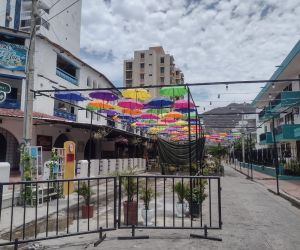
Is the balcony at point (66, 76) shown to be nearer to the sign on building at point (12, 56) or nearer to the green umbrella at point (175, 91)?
the sign on building at point (12, 56)

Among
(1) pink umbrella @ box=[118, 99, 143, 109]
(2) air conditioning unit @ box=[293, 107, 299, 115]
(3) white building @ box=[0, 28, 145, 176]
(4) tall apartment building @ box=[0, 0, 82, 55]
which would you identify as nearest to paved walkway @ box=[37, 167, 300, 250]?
(1) pink umbrella @ box=[118, 99, 143, 109]

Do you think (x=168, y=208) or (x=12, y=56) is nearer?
(x=168, y=208)

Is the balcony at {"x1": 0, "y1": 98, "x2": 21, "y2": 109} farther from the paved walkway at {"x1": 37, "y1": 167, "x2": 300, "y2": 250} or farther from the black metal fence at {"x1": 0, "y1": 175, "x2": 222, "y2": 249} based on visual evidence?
the paved walkway at {"x1": 37, "y1": 167, "x2": 300, "y2": 250}

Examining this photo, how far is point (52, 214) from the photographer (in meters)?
9.05

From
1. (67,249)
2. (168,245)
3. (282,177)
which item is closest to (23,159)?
(67,249)

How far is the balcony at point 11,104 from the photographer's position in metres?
18.9

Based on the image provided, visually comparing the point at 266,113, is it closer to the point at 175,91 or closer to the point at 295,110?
the point at 295,110

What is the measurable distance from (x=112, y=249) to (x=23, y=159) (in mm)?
5702

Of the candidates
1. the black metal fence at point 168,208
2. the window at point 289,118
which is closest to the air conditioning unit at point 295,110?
the window at point 289,118

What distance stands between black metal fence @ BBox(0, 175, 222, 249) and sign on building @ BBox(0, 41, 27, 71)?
37.4 feet

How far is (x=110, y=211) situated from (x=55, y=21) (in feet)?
91.8

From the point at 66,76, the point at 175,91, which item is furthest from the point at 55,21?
the point at 175,91

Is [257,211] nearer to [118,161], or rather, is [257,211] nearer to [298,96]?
[118,161]

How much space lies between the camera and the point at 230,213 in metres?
9.40
